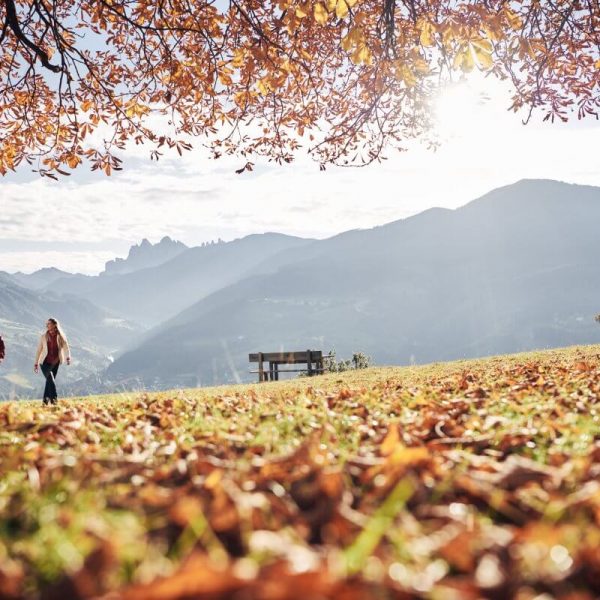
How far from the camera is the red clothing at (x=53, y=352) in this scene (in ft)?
41.7

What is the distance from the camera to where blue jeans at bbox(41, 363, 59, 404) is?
12.3 meters

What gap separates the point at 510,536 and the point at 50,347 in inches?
492

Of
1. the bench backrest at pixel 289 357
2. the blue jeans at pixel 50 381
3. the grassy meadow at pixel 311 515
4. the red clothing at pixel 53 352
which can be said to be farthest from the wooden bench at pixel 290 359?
the grassy meadow at pixel 311 515

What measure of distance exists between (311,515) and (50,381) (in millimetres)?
11374

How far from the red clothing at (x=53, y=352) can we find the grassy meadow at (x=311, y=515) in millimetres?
9061

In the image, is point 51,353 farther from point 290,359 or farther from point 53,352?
point 290,359

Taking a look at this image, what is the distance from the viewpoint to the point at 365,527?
2.05 m

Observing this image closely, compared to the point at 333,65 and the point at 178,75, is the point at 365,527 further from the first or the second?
the point at 333,65

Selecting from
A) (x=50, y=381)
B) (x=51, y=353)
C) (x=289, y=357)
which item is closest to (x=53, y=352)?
(x=51, y=353)

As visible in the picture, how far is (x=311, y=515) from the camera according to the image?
7.24ft

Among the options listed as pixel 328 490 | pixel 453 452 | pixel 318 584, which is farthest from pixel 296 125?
pixel 318 584

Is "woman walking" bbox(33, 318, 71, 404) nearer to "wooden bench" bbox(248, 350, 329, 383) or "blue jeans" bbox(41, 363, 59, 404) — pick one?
"blue jeans" bbox(41, 363, 59, 404)

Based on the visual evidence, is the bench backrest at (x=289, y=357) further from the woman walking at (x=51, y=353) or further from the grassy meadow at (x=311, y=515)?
the grassy meadow at (x=311, y=515)

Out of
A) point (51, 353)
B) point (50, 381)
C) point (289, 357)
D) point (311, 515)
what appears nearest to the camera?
point (311, 515)
